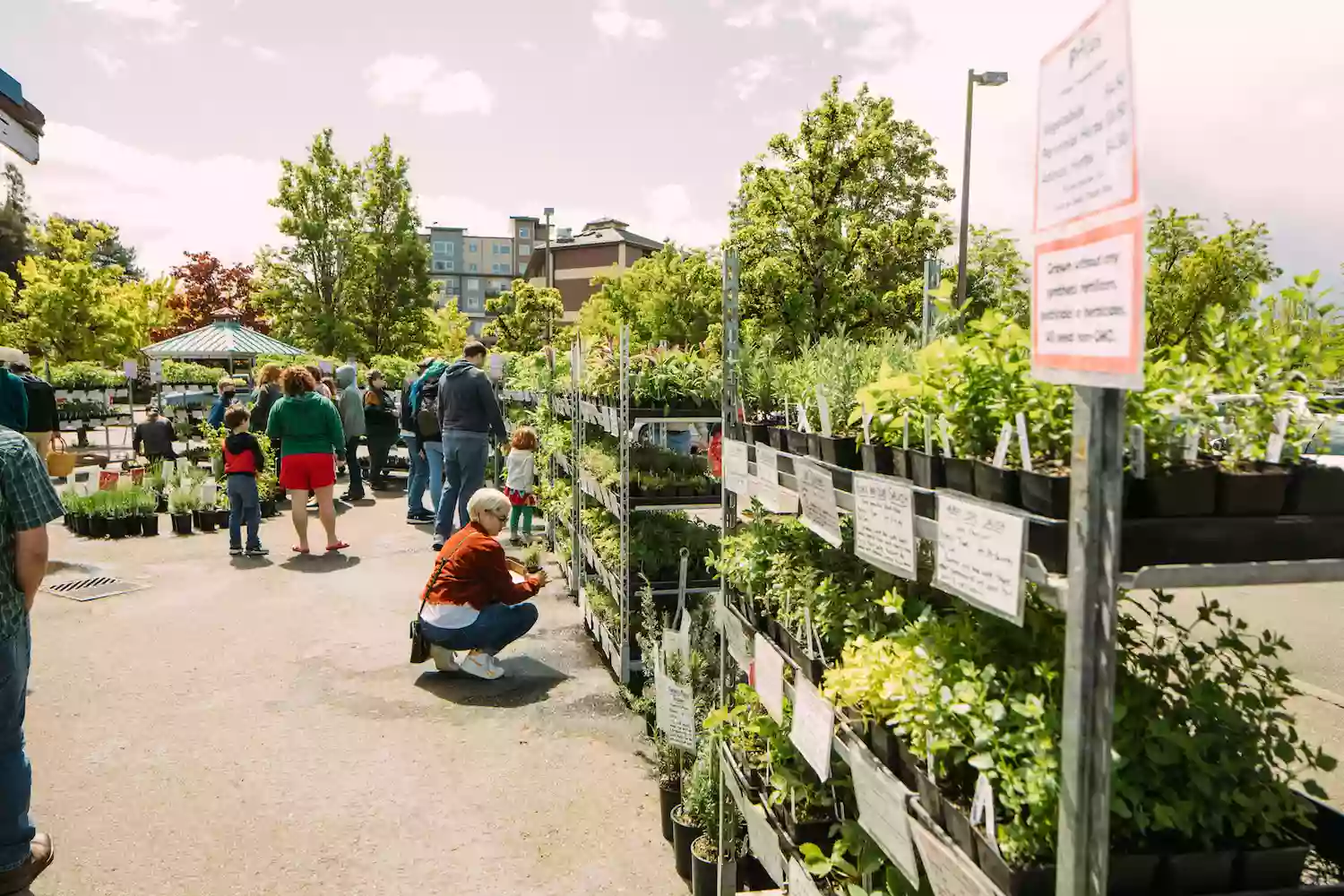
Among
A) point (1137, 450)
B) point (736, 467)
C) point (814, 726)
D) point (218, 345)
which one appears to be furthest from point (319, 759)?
point (218, 345)

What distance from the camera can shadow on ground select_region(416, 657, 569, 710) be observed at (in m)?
5.34

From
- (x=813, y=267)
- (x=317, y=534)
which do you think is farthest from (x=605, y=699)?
(x=813, y=267)

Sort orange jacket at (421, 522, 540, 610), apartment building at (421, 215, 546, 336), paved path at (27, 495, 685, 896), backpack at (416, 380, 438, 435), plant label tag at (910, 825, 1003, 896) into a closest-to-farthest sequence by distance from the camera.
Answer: plant label tag at (910, 825, 1003, 896) < paved path at (27, 495, 685, 896) < orange jacket at (421, 522, 540, 610) < backpack at (416, 380, 438, 435) < apartment building at (421, 215, 546, 336)

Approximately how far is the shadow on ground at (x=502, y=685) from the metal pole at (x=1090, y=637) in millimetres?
4235

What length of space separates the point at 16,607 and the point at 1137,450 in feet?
12.3

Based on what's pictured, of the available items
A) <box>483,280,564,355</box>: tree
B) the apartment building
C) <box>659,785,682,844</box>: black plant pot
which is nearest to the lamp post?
<box>659,785,682,844</box>: black plant pot

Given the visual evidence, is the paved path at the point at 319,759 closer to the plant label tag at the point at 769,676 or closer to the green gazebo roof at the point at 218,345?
the plant label tag at the point at 769,676

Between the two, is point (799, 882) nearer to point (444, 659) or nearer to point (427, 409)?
point (444, 659)

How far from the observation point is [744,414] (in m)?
3.44

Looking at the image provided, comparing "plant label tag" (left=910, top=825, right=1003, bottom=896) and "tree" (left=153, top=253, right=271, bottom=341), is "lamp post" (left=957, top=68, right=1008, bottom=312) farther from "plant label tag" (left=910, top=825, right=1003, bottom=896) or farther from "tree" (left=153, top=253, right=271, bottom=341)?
"tree" (left=153, top=253, right=271, bottom=341)

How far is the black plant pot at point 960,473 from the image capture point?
1.71m

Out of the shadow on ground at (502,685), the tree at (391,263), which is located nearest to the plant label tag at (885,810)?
the shadow on ground at (502,685)

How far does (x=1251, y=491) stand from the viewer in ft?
4.86

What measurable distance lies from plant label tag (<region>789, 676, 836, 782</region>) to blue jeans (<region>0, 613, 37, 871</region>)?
2.86 m
